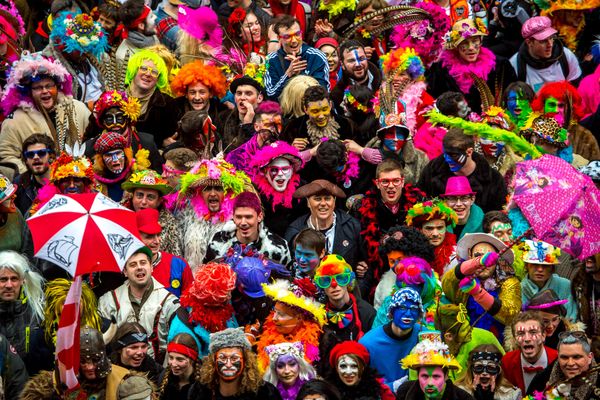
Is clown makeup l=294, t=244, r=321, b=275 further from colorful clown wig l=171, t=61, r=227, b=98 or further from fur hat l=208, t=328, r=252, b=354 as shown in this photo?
colorful clown wig l=171, t=61, r=227, b=98

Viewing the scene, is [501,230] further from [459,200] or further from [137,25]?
[137,25]

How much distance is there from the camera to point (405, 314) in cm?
1270

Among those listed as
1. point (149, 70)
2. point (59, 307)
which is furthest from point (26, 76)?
point (59, 307)

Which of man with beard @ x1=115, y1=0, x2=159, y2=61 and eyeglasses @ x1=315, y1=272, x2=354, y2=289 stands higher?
eyeglasses @ x1=315, y1=272, x2=354, y2=289

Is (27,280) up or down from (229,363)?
down

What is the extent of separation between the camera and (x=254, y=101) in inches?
638

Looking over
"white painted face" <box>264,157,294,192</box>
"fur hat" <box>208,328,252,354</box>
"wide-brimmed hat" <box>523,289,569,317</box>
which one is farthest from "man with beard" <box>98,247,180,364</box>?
"wide-brimmed hat" <box>523,289,569,317</box>

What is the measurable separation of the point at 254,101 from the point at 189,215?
1838 mm

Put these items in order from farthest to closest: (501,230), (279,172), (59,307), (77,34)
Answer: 1. (77,34)
2. (279,172)
3. (501,230)
4. (59,307)

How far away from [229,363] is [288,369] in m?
0.51

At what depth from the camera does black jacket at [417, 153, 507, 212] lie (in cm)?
1495

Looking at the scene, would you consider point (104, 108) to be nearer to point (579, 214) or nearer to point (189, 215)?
point (189, 215)

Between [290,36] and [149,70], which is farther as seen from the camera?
[149,70]

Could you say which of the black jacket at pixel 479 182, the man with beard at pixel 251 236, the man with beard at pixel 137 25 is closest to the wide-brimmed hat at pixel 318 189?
the man with beard at pixel 251 236
